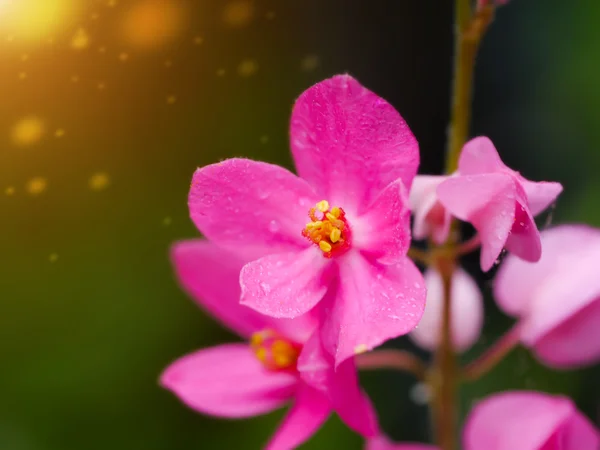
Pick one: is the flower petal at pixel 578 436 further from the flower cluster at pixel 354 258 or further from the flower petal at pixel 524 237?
the flower petal at pixel 524 237

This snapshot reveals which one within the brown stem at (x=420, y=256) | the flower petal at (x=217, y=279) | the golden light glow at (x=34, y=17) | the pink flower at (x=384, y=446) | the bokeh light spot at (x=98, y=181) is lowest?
the pink flower at (x=384, y=446)

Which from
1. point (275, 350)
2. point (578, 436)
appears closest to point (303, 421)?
point (275, 350)

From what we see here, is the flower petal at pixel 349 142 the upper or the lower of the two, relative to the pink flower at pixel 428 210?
upper

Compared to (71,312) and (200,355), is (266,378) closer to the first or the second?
(200,355)

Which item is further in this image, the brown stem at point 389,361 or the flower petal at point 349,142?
the brown stem at point 389,361

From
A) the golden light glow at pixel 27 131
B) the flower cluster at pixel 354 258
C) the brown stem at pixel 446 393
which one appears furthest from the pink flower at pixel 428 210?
the golden light glow at pixel 27 131

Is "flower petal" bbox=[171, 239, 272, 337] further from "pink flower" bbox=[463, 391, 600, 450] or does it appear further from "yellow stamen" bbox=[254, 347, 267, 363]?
"pink flower" bbox=[463, 391, 600, 450]

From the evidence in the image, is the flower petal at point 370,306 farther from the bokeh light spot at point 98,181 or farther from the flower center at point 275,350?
the bokeh light spot at point 98,181

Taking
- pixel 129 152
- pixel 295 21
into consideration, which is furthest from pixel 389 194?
pixel 295 21
